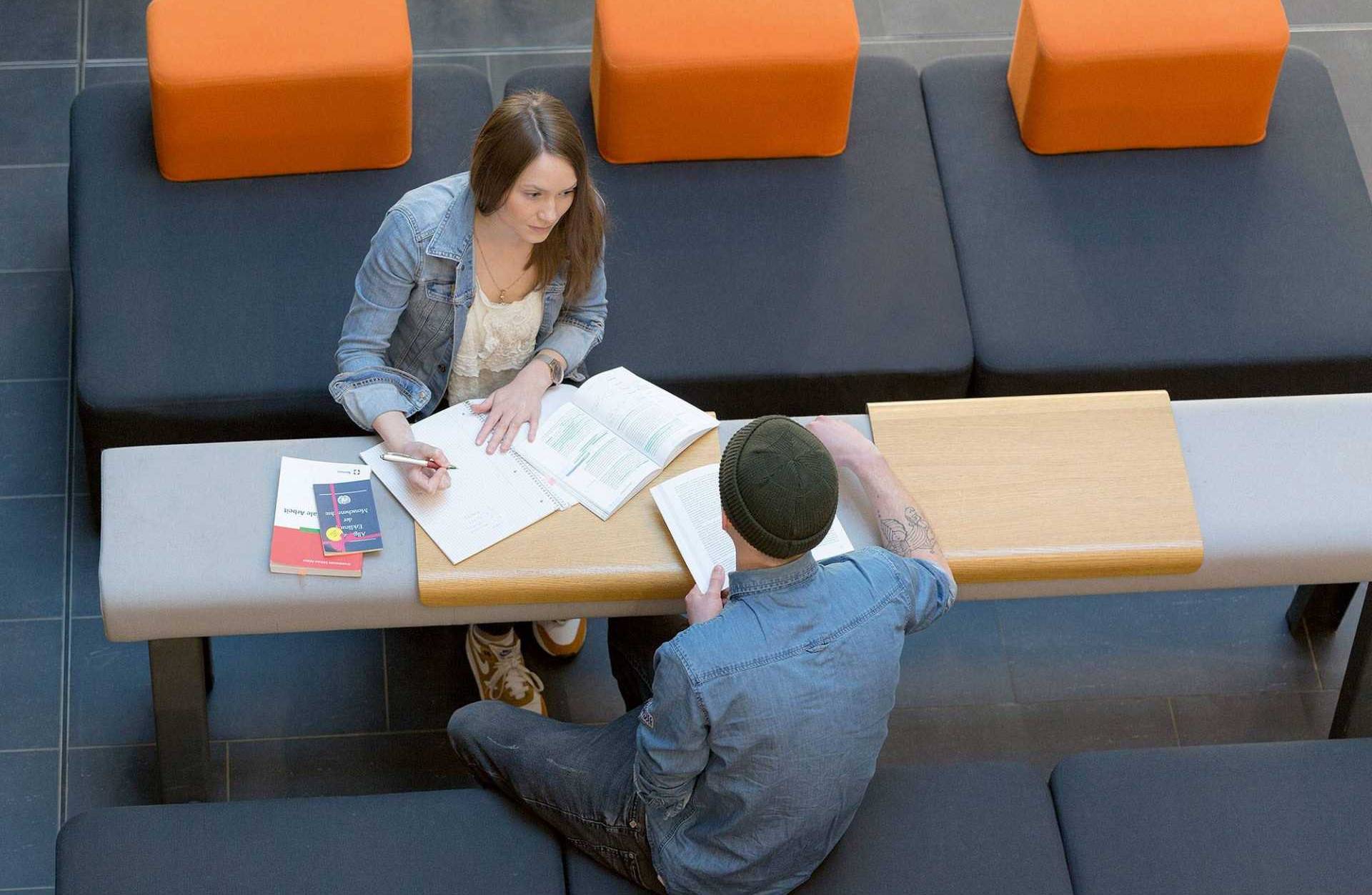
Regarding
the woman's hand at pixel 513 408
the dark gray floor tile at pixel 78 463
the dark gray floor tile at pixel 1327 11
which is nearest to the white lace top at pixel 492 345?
the woman's hand at pixel 513 408

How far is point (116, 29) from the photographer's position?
4.70m

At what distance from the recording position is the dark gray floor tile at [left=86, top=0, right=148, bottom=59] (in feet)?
15.3

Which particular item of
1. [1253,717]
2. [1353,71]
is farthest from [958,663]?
[1353,71]

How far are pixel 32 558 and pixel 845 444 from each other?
78.5 inches

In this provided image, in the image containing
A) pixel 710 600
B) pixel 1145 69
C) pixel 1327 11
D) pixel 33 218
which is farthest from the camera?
pixel 1327 11

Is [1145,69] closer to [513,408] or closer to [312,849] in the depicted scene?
[513,408]

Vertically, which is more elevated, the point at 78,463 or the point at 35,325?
the point at 35,325

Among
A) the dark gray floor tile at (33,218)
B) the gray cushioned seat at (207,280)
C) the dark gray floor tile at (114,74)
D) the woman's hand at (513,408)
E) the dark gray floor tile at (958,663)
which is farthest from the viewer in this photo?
the dark gray floor tile at (114,74)

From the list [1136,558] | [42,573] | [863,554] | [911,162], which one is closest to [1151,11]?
[911,162]

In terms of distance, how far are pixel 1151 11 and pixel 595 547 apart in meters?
2.14

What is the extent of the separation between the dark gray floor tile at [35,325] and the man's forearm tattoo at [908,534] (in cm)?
229

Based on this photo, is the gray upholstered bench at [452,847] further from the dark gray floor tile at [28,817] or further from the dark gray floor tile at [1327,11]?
the dark gray floor tile at [1327,11]

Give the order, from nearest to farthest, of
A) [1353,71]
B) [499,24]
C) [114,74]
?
[114,74] → [499,24] → [1353,71]

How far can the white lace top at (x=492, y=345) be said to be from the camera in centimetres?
309
